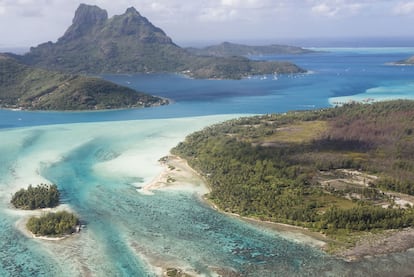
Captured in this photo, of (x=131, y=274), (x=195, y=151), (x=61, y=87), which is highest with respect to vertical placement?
(x=61, y=87)

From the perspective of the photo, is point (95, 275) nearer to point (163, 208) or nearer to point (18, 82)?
point (163, 208)

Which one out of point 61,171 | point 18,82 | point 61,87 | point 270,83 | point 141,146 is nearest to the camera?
point 61,171

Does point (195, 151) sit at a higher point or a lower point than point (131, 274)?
higher

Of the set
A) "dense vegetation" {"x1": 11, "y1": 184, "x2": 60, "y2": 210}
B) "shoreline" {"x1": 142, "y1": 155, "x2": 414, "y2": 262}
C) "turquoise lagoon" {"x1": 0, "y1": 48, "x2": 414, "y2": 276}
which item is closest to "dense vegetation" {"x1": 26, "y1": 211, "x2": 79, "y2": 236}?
"turquoise lagoon" {"x1": 0, "y1": 48, "x2": 414, "y2": 276}

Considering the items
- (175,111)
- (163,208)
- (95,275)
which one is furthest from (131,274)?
(175,111)

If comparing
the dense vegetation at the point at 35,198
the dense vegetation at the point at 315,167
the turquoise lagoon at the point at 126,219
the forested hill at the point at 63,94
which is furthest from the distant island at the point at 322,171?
the forested hill at the point at 63,94

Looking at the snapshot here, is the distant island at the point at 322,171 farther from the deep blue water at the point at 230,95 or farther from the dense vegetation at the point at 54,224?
the deep blue water at the point at 230,95

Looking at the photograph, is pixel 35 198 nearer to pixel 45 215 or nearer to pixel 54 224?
pixel 45 215

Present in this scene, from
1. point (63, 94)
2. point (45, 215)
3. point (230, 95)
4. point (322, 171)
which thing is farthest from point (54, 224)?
point (230, 95)

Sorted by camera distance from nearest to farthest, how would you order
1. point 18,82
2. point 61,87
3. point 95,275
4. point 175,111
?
point 95,275 → point 175,111 → point 61,87 → point 18,82
